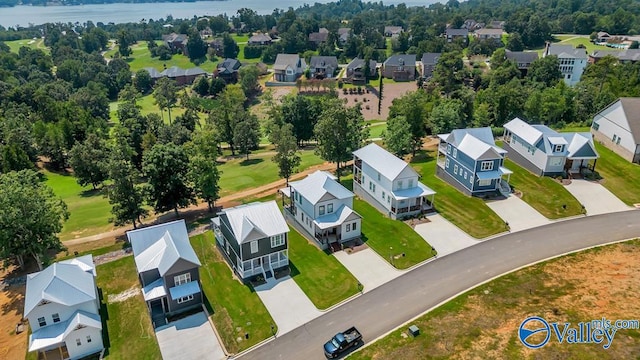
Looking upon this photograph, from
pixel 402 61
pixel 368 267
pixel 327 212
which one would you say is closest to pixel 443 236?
pixel 368 267

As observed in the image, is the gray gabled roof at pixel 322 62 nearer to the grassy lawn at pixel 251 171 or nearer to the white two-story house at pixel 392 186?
the grassy lawn at pixel 251 171

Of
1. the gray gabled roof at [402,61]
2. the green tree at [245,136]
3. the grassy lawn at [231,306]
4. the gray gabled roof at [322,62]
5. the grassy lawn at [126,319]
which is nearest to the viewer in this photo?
the grassy lawn at [126,319]

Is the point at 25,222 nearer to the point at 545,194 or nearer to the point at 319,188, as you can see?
the point at 319,188

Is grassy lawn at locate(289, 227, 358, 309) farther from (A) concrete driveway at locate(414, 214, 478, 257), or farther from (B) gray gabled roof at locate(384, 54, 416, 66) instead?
(B) gray gabled roof at locate(384, 54, 416, 66)

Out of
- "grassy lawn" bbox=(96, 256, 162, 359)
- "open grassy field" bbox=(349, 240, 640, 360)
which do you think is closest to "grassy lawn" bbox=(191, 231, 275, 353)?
Answer: "grassy lawn" bbox=(96, 256, 162, 359)

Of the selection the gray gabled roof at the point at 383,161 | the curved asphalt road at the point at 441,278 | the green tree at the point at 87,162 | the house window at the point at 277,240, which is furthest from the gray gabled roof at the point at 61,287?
the gray gabled roof at the point at 383,161

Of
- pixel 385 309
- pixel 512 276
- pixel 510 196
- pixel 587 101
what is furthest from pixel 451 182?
pixel 587 101
